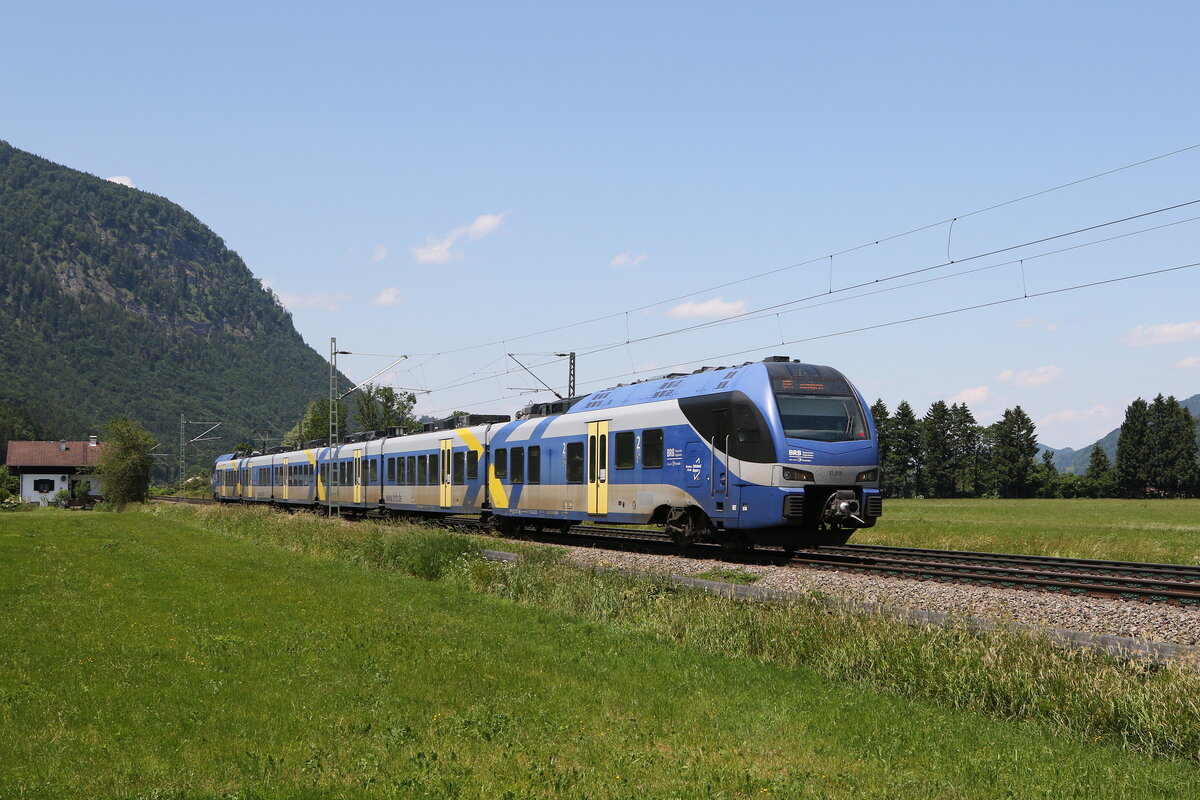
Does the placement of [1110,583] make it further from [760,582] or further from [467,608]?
[467,608]

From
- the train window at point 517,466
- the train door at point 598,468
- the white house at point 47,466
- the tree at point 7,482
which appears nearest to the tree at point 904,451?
the white house at point 47,466

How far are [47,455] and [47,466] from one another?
134 inches

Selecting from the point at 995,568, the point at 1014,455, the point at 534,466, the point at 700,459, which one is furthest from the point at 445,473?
the point at 1014,455

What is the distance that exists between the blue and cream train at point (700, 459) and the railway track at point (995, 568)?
860mm

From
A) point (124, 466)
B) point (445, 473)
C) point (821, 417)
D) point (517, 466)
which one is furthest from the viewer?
point (124, 466)

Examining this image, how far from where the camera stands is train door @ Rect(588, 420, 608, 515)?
26.6 metres

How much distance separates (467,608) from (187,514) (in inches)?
1668

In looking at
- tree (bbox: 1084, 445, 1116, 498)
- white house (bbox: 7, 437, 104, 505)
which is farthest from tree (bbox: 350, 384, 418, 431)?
tree (bbox: 1084, 445, 1116, 498)

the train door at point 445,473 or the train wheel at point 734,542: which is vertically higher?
the train door at point 445,473

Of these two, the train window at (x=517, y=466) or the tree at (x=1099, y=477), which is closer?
the train window at (x=517, y=466)

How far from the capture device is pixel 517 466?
31.9 meters

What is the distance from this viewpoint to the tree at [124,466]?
70.4 meters

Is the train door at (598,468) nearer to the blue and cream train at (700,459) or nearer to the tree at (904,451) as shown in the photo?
the blue and cream train at (700,459)

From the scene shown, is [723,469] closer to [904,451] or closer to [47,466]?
[47,466]
